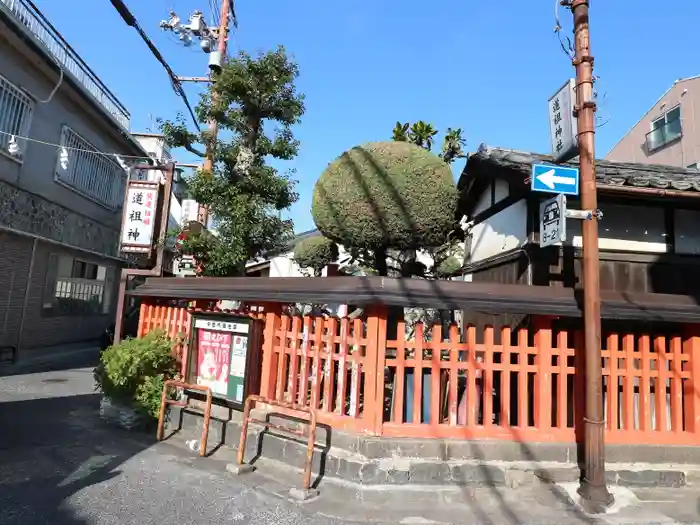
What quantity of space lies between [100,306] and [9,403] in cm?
929

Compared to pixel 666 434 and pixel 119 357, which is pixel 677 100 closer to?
pixel 666 434

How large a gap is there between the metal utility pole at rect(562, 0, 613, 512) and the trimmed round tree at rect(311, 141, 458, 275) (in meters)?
2.12

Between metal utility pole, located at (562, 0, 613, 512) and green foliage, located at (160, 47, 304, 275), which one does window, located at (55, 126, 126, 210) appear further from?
metal utility pole, located at (562, 0, 613, 512)

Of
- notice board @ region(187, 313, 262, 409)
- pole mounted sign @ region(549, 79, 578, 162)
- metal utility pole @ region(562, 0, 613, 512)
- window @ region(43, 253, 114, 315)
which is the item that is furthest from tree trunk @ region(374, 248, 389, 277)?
window @ region(43, 253, 114, 315)

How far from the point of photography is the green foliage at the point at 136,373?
7.20 meters

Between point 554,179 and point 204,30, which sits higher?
point 204,30

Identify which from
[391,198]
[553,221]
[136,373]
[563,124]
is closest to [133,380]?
[136,373]

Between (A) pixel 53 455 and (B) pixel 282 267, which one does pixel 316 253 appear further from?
(B) pixel 282 267

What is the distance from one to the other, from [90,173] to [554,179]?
15.5 m

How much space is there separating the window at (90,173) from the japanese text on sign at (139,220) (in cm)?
555

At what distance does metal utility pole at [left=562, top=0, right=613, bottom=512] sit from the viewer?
5145 mm

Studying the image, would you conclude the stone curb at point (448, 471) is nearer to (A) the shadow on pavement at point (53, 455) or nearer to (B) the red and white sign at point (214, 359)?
(B) the red and white sign at point (214, 359)

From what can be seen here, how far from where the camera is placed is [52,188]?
13.5 metres

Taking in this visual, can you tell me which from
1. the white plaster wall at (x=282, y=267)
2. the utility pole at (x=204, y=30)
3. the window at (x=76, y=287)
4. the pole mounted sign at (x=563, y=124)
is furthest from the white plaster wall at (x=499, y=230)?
the white plaster wall at (x=282, y=267)
